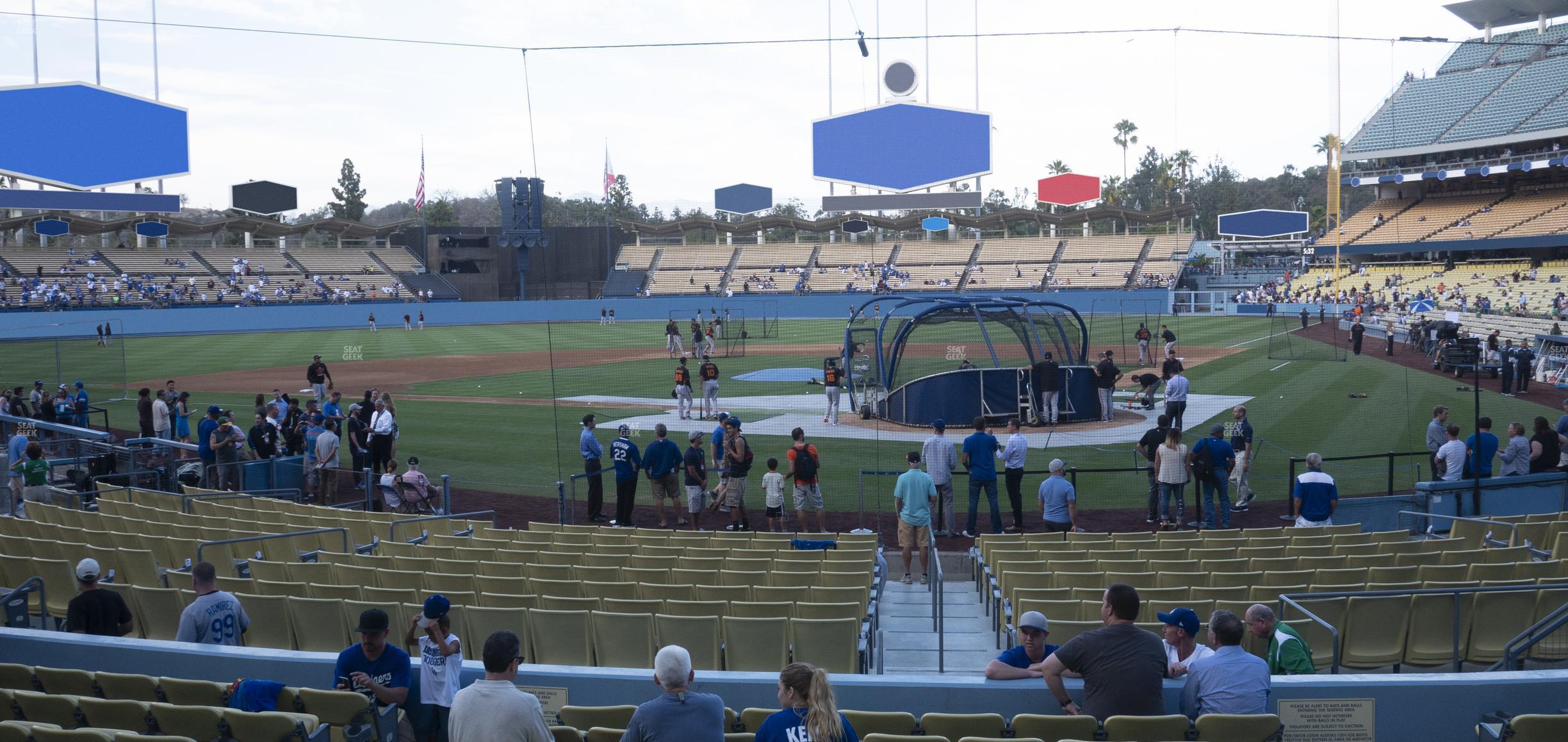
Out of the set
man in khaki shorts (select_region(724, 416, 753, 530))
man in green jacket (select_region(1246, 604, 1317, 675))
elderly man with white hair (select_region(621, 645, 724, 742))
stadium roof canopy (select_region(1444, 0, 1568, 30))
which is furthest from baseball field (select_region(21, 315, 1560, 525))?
stadium roof canopy (select_region(1444, 0, 1568, 30))

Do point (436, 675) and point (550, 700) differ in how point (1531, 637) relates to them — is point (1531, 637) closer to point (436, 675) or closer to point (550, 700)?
point (550, 700)

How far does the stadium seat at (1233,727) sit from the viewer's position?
507cm

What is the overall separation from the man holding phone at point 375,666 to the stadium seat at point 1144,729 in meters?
3.81

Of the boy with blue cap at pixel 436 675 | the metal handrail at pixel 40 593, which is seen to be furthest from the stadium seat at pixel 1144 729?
the metal handrail at pixel 40 593

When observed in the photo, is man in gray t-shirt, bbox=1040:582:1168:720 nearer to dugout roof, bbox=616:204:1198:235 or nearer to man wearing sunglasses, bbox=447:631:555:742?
man wearing sunglasses, bbox=447:631:555:742

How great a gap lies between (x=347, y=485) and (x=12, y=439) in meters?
5.03

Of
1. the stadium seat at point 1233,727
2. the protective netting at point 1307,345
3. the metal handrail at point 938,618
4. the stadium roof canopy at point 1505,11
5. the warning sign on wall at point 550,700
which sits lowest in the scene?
the metal handrail at point 938,618

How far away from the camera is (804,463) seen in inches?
555

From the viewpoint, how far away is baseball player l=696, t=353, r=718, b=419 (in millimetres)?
22750

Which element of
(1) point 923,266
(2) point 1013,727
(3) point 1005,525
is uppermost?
(1) point 923,266

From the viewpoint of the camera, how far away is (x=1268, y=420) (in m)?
22.2

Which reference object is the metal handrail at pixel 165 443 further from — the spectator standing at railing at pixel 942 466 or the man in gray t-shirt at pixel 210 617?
the spectator standing at railing at pixel 942 466

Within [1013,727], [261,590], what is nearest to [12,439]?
[261,590]

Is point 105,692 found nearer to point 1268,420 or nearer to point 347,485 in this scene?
point 347,485
